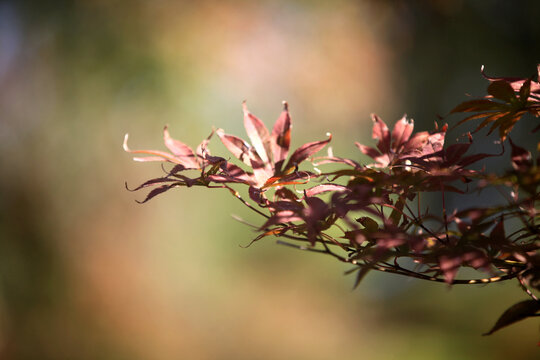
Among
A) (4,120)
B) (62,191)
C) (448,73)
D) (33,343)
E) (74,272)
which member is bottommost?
(33,343)

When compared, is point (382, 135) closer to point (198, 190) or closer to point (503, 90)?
point (503, 90)

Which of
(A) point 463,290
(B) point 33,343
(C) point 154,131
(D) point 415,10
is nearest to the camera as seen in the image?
(B) point 33,343

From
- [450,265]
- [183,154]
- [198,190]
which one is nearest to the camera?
[450,265]

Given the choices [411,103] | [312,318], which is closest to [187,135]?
[312,318]

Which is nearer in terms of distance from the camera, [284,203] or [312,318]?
[284,203]

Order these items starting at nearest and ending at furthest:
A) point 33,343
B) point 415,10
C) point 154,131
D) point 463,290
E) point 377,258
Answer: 1. point 377,258
2. point 33,343
3. point 154,131
4. point 463,290
5. point 415,10

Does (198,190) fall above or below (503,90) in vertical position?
below

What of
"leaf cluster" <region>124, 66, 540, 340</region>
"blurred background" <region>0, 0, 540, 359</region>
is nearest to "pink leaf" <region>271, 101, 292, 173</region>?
"leaf cluster" <region>124, 66, 540, 340</region>

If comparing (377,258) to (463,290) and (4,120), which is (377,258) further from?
(463,290)

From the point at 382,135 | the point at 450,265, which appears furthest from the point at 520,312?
the point at 382,135

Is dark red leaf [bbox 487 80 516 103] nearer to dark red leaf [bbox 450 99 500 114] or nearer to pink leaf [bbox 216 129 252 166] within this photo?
dark red leaf [bbox 450 99 500 114]
